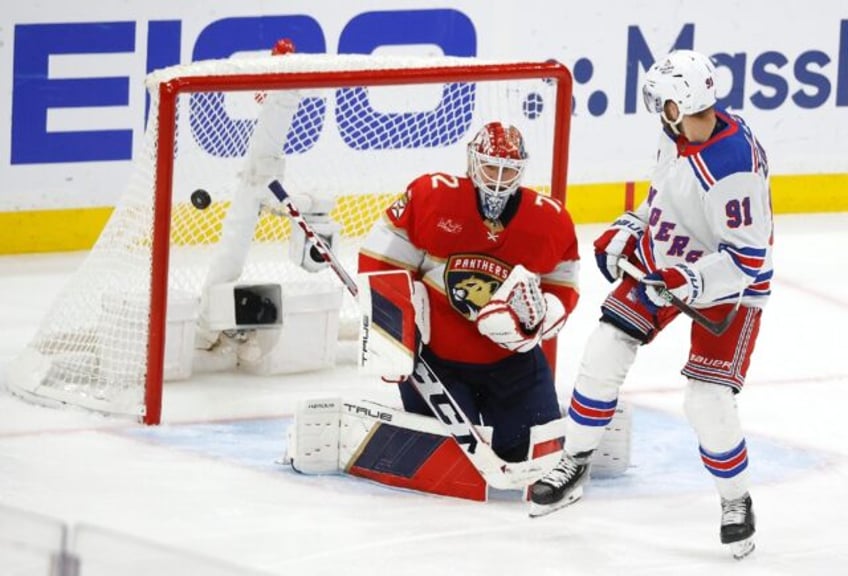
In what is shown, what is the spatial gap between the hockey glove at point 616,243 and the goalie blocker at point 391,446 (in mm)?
439

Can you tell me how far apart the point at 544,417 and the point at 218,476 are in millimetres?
724

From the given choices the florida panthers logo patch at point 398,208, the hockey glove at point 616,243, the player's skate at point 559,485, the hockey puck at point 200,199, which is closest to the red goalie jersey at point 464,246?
the florida panthers logo patch at point 398,208

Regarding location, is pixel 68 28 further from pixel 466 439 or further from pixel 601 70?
pixel 466 439

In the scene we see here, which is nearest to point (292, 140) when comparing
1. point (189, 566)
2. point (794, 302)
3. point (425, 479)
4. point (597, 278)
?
point (597, 278)

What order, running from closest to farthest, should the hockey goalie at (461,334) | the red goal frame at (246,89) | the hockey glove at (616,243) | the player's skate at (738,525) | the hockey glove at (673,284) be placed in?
1. the hockey glove at (673,284)
2. the player's skate at (738,525)
3. the hockey glove at (616,243)
4. the hockey goalie at (461,334)
5. the red goal frame at (246,89)

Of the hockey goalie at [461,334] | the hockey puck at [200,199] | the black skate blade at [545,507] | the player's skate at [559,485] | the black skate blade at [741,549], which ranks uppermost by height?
A: the hockey puck at [200,199]

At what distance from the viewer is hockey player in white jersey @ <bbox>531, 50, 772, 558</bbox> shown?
4.16 m

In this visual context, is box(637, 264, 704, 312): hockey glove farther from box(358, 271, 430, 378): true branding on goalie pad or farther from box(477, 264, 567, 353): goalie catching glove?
box(358, 271, 430, 378): true branding on goalie pad

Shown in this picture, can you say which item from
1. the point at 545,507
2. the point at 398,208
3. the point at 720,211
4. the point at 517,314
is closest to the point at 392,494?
the point at 545,507

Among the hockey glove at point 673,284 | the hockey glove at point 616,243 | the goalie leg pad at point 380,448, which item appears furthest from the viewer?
the goalie leg pad at point 380,448

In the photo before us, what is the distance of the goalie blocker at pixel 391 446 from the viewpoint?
4.60 m

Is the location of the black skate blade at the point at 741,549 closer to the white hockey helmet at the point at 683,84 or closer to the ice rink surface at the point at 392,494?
the ice rink surface at the point at 392,494

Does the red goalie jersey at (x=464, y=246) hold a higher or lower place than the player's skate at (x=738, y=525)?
higher

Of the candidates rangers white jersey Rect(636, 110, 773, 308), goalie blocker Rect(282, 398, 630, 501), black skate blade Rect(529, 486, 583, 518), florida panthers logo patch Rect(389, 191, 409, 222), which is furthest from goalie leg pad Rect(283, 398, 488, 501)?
rangers white jersey Rect(636, 110, 773, 308)
